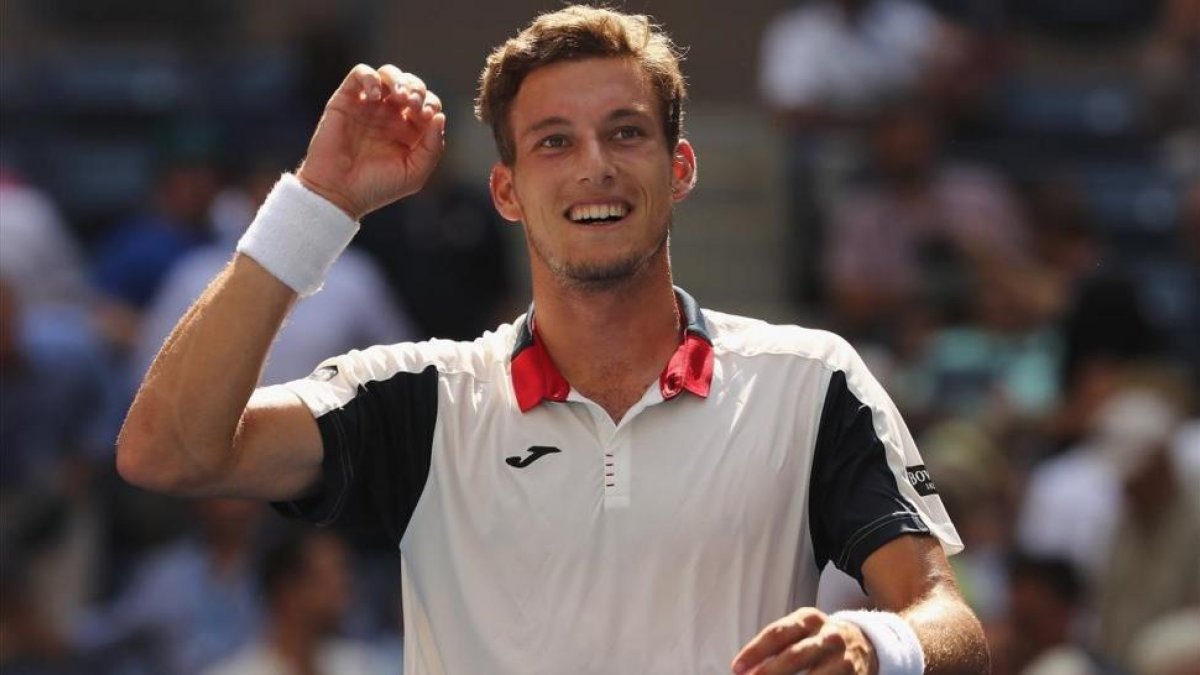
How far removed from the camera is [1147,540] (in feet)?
27.0

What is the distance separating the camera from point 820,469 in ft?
13.9

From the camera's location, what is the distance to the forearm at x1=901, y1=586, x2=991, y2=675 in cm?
394

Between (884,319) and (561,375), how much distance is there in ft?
20.0

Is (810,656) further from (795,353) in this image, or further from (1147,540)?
(1147,540)

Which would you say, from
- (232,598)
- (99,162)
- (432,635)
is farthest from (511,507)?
(99,162)

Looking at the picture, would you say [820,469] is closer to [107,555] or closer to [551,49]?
[551,49]

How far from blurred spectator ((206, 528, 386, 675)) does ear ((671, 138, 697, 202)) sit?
146 inches

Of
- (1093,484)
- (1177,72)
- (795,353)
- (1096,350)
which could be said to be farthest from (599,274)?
(1177,72)

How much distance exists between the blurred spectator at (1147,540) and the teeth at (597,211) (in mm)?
4320

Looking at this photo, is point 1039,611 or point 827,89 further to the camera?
point 827,89

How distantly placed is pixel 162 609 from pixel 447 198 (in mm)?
2315

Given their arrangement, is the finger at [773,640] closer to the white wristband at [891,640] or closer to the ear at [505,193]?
the white wristband at [891,640]

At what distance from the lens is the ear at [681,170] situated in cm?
442

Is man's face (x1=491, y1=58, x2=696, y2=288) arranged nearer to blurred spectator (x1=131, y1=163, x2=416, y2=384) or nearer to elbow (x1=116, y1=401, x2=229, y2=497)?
elbow (x1=116, y1=401, x2=229, y2=497)
